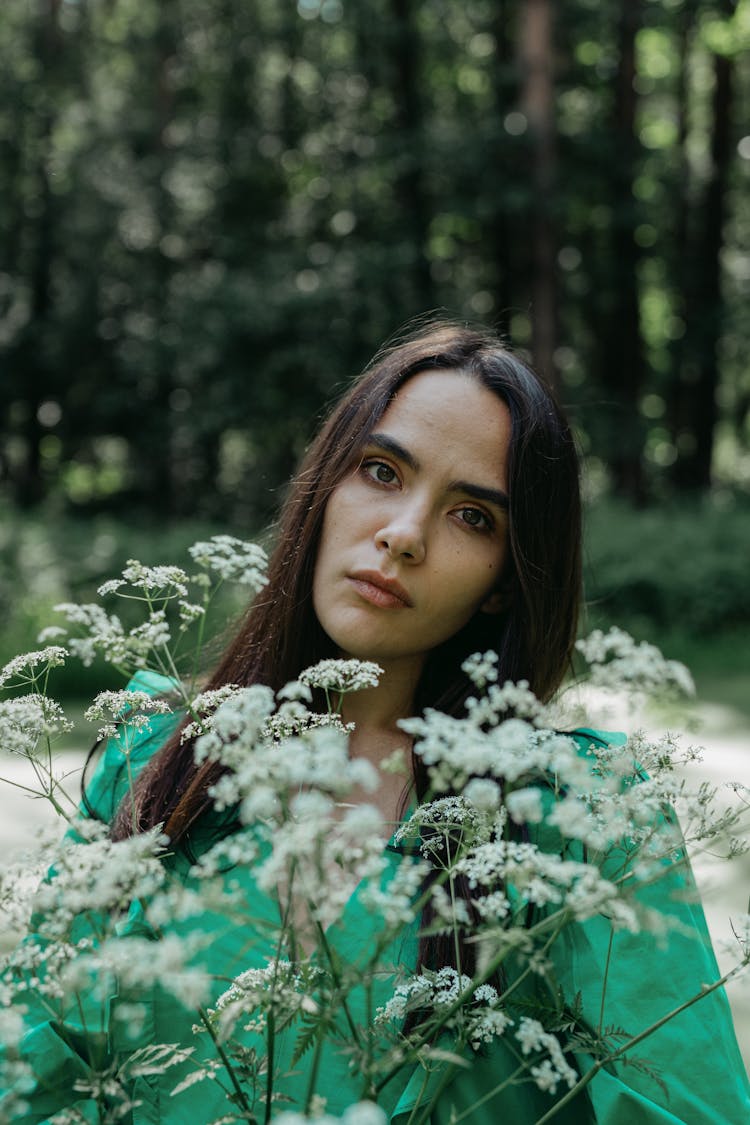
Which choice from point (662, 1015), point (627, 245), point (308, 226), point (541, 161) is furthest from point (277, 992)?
point (627, 245)

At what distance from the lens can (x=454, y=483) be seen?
1715 millimetres

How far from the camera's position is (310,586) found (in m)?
1.90

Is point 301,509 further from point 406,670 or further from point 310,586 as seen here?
point 406,670

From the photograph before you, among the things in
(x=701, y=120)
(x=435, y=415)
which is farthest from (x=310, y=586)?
(x=701, y=120)

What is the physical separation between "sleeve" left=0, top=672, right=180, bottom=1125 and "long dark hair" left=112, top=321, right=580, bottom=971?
0.15 meters

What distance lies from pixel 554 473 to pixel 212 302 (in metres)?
14.8

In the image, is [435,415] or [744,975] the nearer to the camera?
[744,975]

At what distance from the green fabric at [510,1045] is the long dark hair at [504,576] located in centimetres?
26

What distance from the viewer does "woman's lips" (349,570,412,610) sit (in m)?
1.68

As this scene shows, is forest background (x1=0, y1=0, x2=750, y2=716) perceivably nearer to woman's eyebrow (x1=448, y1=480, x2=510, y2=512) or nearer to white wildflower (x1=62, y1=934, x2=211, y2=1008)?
woman's eyebrow (x1=448, y1=480, x2=510, y2=512)

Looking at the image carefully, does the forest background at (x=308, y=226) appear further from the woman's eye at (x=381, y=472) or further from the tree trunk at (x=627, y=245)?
the woman's eye at (x=381, y=472)

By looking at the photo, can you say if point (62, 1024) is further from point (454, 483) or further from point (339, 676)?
point (454, 483)

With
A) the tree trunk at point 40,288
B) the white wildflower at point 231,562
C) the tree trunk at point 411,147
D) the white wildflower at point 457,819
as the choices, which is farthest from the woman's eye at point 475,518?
the tree trunk at point 40,288

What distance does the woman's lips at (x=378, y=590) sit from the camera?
66.1 inches
